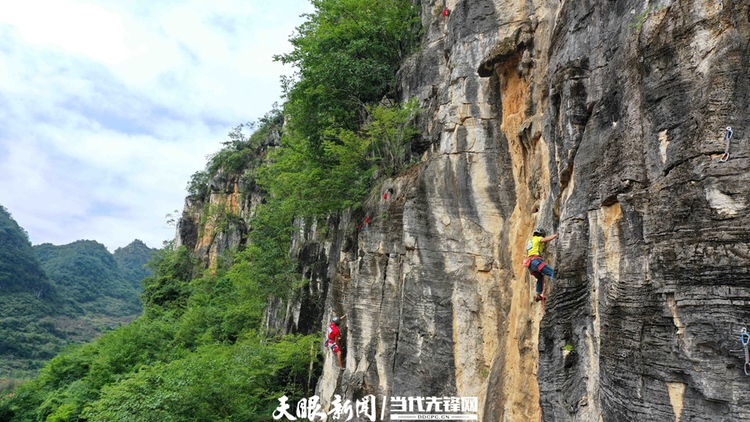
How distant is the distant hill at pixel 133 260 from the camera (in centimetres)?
9975

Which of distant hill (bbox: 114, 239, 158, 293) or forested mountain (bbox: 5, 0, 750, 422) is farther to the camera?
distant hill (bbox: 114, 239, 158, 293)

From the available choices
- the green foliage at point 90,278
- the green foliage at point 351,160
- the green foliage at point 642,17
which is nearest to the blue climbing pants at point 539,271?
the green foliage at point 642,17

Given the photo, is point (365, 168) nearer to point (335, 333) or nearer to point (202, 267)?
point (335, 333)

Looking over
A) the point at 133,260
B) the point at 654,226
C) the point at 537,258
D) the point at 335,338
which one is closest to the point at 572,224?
the point at 537,258

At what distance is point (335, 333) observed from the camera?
1373cm

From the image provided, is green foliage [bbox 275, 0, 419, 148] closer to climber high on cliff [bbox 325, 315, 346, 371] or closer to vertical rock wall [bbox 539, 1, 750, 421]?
climber high on cliff [bbox 325, 315, 346, 371]

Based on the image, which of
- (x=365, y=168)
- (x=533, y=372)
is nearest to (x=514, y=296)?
(x=533, y=372)

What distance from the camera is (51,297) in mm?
60375

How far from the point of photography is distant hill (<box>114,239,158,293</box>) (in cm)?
9975

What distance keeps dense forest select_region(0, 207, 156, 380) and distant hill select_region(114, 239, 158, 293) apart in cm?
294

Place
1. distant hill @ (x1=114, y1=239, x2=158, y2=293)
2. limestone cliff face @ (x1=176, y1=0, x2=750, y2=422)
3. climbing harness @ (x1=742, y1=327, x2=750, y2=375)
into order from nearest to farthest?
climbing harness @ (x1=742, y1=327, x2=750, y2=375)
limestone cliff face @ (x1=176, y1=0, x2=750, y2=422)
distant hill @ (x1=114, y1=239, x2=158, y2=293)

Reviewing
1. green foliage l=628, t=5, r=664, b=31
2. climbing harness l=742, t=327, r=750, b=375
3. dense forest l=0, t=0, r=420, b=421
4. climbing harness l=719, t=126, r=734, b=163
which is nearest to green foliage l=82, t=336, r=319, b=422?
dense forest l=0, t=0, r=420, b=421

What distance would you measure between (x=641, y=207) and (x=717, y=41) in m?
1.99

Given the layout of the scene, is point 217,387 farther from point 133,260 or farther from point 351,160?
point 133,260
